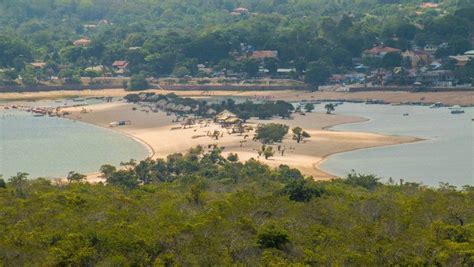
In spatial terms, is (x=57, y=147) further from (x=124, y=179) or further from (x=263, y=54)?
(x=263, y=54)

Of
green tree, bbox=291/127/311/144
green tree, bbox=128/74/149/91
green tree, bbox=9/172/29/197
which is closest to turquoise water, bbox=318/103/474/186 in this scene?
green tree, bbox=291/127/311/144

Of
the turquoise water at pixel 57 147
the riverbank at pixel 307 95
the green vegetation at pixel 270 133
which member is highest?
the green vegetation at pixel 270 133

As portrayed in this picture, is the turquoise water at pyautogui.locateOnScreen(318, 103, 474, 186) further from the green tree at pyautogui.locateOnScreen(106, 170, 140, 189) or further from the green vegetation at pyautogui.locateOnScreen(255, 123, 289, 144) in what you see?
the green tree at pyautogui.locateOnScreen(106, 170, 140, 189)

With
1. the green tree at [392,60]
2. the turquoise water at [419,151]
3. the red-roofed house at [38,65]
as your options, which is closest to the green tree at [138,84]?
the red-roofed house at [38,65]

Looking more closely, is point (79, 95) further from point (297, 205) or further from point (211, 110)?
point (297, 205)

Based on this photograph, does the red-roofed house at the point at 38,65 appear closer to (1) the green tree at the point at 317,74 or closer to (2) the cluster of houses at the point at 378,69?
(2) the cluster of houses at the point at 378,69

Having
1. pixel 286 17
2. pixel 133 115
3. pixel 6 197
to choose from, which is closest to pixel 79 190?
pixel 6 197

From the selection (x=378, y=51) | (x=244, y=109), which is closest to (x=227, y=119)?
(x=244, y=109)
